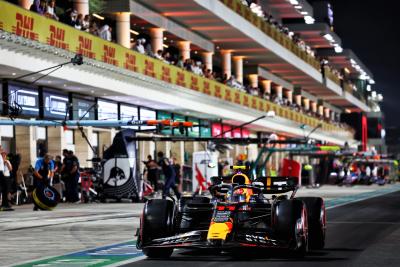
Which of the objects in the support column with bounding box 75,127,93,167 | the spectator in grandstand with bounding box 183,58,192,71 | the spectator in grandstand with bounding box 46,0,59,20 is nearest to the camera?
the spectator in grandstand with bounding box 46,0,59,20

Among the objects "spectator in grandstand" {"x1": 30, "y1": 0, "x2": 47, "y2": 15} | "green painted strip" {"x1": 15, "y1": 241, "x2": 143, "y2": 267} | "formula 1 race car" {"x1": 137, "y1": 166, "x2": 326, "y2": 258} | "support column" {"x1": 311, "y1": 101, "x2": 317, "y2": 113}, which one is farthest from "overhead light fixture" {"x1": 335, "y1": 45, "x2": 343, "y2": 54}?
"formula 1 race car" {"x1": 137, "y1": 166, "x2": 326, "y2": 258}

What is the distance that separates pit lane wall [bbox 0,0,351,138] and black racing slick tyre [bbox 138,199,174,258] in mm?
15978

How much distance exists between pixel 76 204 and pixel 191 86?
51.2 feet

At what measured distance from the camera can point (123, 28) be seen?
4997 centimetres

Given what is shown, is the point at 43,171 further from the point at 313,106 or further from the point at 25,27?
the point at 313,106

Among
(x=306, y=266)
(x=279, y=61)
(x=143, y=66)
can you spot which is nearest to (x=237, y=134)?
(x=279, y=61)

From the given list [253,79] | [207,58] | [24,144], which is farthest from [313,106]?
[24,144]

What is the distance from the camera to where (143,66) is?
43938mm

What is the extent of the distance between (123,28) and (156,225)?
116 feet

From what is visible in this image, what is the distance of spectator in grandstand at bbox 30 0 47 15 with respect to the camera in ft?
112

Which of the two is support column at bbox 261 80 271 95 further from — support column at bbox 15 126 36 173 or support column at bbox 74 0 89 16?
support column at bbox 15 126 36 173

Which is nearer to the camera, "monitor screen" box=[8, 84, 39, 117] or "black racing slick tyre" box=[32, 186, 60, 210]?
A: "black racing slick tyre" box=[32, 186, 60, 210]

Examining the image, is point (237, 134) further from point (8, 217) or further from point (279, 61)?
point (8, 217)

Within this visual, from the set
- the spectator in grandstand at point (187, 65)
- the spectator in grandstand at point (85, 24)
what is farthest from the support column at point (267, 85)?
the spectator in grandstand at point (85, 24)
